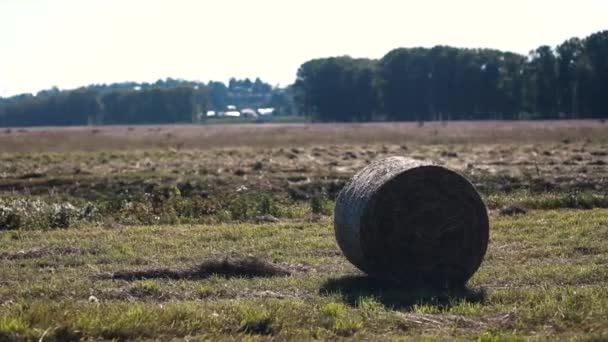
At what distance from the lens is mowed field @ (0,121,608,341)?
9.78 meters

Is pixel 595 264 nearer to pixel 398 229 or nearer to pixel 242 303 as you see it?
pixel 398 229

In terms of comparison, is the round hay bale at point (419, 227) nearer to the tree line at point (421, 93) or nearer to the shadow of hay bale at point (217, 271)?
the shadow of hay bale at point (217, 271)

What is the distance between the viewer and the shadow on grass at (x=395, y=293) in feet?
36.9

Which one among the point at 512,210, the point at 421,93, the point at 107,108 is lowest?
the point at 512,210

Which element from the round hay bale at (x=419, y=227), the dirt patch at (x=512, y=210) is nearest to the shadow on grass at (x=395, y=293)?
the round hay bale at (x=419, y=227)

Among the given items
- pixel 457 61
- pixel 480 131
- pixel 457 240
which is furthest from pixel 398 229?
pixel 457 61

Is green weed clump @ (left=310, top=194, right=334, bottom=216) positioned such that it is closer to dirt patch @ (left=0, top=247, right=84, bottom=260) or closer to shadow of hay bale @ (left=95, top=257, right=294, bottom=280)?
dirt patch @ (left=0, top=247, right=84, bottom=260)

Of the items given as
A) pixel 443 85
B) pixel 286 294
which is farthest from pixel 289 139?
pixel 443 85

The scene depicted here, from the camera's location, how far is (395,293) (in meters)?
11.9

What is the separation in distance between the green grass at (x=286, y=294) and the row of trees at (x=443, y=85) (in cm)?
6315

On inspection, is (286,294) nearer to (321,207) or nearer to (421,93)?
(321,207)

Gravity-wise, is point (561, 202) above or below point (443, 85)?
below

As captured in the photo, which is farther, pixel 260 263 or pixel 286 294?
pixel 260 263

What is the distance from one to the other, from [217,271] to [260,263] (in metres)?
0.56
